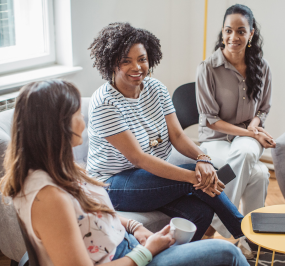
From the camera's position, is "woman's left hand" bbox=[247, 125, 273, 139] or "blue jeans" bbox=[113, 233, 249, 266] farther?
Answer: "woman's left hand" bbox=[247, 125, 273, 139]

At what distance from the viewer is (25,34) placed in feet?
7.61

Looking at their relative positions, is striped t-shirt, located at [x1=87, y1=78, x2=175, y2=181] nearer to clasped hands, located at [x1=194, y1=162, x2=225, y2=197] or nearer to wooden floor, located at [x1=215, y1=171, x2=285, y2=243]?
clasped hands, located at [x1=194, y1=162, x2=225, y2=197]

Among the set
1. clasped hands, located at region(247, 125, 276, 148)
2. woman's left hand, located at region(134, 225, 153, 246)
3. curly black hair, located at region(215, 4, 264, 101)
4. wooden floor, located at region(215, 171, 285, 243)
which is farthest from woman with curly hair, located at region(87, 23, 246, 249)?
wooden floor, located at region(215, 171, 285, 243)

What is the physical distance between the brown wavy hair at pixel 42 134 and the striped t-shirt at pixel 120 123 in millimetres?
590

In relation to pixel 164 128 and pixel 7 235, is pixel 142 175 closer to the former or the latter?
pixel 164 128

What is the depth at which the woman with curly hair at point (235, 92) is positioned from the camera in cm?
208

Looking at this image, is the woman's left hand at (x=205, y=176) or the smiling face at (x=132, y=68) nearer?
the woman's left hand at (x=205, y=176)

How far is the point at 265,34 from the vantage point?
2.72 m

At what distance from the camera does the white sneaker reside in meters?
1.85

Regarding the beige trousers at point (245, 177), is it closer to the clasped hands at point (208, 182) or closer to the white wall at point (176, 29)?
the clasped hands at point (208, 182)

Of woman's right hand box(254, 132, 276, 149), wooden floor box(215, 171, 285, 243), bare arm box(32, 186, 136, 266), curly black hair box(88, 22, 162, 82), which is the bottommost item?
wooden floor box(215, 171, 285, 243)

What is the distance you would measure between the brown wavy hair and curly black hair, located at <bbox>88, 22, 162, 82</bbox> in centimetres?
71

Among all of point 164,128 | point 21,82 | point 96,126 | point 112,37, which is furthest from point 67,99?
point 21,82

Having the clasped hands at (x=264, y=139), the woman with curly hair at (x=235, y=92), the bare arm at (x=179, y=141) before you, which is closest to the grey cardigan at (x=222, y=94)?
the woman with curly hair at (x=235, y=92)
